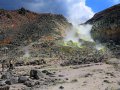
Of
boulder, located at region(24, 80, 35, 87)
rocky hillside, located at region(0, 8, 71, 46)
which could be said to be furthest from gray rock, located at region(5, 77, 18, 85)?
rocky hillside, located at region(0, 8, 71, 46)

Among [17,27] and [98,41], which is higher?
[17,27]

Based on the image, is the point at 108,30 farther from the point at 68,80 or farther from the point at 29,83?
the point at 29,83

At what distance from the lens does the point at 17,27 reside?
244 feet

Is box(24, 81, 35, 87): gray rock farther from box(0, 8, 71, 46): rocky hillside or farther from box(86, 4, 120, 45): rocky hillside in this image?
box(0, 8, 71, 46): rocky hillside

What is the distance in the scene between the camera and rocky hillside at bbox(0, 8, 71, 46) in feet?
204

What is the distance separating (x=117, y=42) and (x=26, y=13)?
3531cm

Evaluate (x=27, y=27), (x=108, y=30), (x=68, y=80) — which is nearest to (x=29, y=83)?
(x=68, y=80)

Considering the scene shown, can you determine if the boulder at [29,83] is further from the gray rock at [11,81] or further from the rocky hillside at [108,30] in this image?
the rocky hillside at [108,30]

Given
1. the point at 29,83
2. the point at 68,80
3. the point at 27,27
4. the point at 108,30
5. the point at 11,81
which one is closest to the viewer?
the point at 29,83

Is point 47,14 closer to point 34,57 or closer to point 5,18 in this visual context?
point 5,18

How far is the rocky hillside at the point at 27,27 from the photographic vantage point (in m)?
62.1

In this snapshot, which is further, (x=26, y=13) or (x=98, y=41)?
(x=26, y=13)

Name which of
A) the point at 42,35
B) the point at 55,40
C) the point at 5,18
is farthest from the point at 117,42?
the point at 5,18

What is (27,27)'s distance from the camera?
2749 inches
